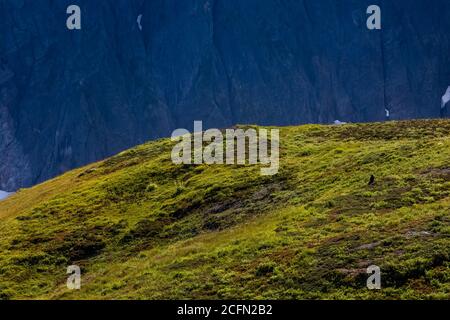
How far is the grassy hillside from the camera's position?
35.6 metres

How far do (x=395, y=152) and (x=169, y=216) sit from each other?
19.2 metres

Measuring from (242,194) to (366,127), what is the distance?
26744 millimetres

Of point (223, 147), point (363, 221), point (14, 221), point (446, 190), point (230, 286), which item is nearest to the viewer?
point (230, 286)

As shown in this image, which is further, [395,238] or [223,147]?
[223,147]

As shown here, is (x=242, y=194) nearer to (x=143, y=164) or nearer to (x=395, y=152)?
(x=395, y=152)

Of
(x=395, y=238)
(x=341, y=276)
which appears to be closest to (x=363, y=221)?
(x=395, y=238)

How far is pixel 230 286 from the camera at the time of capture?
120 ft

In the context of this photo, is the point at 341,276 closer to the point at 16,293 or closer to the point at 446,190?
the point at 446,190

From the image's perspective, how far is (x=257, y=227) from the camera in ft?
153

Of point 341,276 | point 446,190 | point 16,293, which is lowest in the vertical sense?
point 16,293

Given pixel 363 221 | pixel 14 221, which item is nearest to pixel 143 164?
pixel 14 221

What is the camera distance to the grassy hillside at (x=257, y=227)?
3559 centimetres

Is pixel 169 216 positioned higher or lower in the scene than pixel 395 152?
lower
